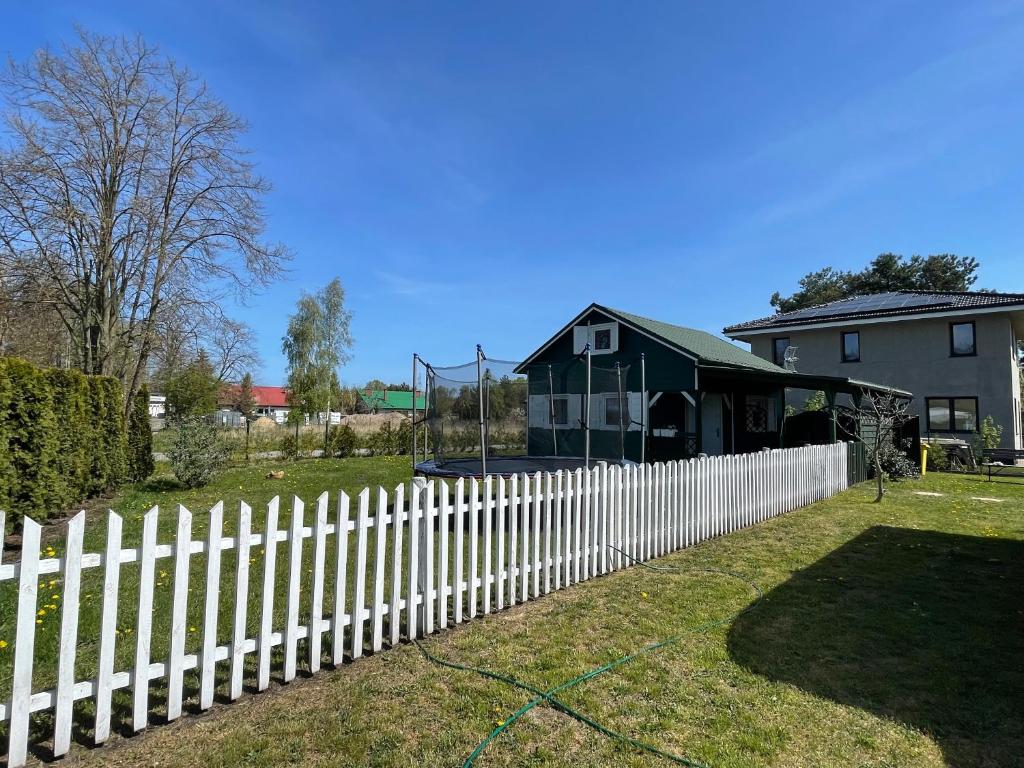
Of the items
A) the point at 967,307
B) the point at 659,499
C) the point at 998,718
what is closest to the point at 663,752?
the point at 998,718

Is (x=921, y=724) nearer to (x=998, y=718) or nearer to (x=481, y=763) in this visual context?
(x=998, y=718)

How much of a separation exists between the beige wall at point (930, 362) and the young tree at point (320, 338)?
28.8 metres

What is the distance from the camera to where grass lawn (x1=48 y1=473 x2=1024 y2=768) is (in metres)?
2.39

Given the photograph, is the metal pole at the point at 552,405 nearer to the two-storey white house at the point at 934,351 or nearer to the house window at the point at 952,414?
the two-storey white house at the point at 934,351

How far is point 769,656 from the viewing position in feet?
11.0

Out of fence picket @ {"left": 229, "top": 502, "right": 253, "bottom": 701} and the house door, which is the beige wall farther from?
fence picket @ {"left": 229, "top": 502, "right": 253, "bottom": 701}

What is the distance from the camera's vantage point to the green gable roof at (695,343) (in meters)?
14.5

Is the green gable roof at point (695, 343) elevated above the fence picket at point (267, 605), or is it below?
above

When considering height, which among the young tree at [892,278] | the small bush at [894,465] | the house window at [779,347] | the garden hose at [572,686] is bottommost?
the garden hose at [572,686]

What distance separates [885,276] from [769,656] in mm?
46809

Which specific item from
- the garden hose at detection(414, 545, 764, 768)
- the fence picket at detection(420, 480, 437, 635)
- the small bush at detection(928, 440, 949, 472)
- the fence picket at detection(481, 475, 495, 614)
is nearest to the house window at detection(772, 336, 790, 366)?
the small bush at detection(928, 440, 949, 472)

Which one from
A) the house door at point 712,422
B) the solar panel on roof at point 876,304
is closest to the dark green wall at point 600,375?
the house door at point 712,422

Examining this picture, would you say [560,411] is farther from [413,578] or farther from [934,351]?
[934,351]

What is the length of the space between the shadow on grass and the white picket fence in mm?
1492
